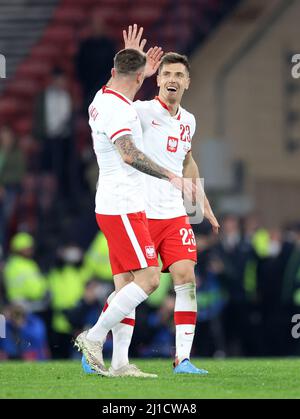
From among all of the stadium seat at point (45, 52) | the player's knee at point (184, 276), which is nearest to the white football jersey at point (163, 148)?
the player's knee at point (184, 276)

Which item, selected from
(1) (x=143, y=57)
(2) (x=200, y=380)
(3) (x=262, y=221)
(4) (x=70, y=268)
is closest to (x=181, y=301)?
(2) (x=200, y=380)

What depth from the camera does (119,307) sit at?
408 inches

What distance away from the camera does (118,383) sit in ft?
33.0

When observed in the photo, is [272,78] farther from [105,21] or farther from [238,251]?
[238,251]

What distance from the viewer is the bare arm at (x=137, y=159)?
10078mm

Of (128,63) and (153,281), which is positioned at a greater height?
(128,63)

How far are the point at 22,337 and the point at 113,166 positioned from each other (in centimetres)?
703

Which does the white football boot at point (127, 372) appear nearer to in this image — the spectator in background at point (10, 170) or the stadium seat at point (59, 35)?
the spectator in background at point (10, 170)

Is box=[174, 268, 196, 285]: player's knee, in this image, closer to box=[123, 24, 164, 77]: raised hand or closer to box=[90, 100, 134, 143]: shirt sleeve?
box=[90, 100, 134, 143]: shirt sleeve

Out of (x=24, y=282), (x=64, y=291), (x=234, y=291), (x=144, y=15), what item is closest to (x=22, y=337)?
(x=24, y=282)

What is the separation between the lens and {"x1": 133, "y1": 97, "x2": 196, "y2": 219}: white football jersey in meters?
11.0

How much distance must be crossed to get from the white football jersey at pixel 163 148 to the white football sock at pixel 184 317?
0.55m

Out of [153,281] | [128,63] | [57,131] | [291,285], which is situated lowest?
[291,285]

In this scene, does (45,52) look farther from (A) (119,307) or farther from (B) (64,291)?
(A) (119,307)
